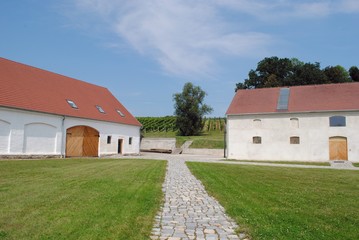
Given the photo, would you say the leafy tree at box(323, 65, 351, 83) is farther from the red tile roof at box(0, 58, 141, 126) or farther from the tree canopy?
the red tile roof at box(0, 58, 141, 126)

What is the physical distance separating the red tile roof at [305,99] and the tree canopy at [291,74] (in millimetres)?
20051

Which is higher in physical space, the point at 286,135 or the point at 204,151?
the point at 286,135

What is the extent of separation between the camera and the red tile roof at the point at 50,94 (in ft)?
75.5

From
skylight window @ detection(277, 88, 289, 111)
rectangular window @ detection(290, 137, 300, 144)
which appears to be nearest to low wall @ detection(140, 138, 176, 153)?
skylight window @ detection(277, 88, 289, 111)

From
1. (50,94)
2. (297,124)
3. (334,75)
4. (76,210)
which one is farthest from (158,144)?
(76,210)

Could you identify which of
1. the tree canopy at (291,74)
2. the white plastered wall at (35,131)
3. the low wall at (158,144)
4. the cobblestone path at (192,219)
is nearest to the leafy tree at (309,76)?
the tree canopy at (291,74)

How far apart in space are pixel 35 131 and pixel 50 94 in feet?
14.0

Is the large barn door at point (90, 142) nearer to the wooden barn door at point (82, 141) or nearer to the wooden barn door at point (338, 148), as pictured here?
the wooden barn door at point (82, 141)

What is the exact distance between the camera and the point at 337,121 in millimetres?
28156

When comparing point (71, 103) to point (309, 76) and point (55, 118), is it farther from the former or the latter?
point (309, 76)

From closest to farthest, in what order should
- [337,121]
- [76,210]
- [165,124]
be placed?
1. [76,210]
2. [337,121]
3. [165,124]

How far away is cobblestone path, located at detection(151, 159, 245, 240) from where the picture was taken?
473cm

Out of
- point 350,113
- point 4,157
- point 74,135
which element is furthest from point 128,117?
point 350,113

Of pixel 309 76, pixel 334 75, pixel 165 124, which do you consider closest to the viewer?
pixel 309 76
